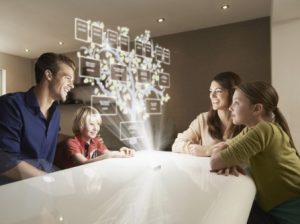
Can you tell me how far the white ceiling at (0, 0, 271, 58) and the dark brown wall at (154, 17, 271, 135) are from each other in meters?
0.07

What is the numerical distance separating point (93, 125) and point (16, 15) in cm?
60

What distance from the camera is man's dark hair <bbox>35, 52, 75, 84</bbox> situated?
1.05 meters

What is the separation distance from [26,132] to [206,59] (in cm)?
139

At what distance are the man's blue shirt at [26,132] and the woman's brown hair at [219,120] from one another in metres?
1.12

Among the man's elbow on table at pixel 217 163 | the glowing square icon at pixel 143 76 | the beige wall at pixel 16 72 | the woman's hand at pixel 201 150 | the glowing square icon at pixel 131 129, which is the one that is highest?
the glowing square icon at pixel 143 76

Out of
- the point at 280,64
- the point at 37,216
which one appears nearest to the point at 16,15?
the point at 37,216

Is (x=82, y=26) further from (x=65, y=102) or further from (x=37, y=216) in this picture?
(x=37, y=216)

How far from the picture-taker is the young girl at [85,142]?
124 centimetres

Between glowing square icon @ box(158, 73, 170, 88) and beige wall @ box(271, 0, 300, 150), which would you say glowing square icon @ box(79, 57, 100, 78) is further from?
beige wall @ box(271, 0, 300, 150)

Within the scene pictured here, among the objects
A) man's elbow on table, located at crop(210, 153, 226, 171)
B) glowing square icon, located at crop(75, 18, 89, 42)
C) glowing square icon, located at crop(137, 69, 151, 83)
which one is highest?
glowing square icon, located at crop(75, 18, 89, 42)

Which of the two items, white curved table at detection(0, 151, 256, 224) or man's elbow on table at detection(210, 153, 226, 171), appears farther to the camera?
man's elbow on table at detection(210, 153, 226, 171)

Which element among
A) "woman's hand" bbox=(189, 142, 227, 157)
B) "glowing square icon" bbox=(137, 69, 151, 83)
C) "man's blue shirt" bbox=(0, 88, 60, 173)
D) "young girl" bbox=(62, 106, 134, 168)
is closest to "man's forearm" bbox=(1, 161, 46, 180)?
"man's blue shirt" bbox=(0, 88, 60, 173)

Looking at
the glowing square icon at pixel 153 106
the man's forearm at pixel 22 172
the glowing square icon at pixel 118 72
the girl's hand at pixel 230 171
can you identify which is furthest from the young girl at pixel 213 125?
the man's forearm at pixel 22 172

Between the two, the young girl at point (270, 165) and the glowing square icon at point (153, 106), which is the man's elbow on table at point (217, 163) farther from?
the glowing square icon at point (153, 106)
